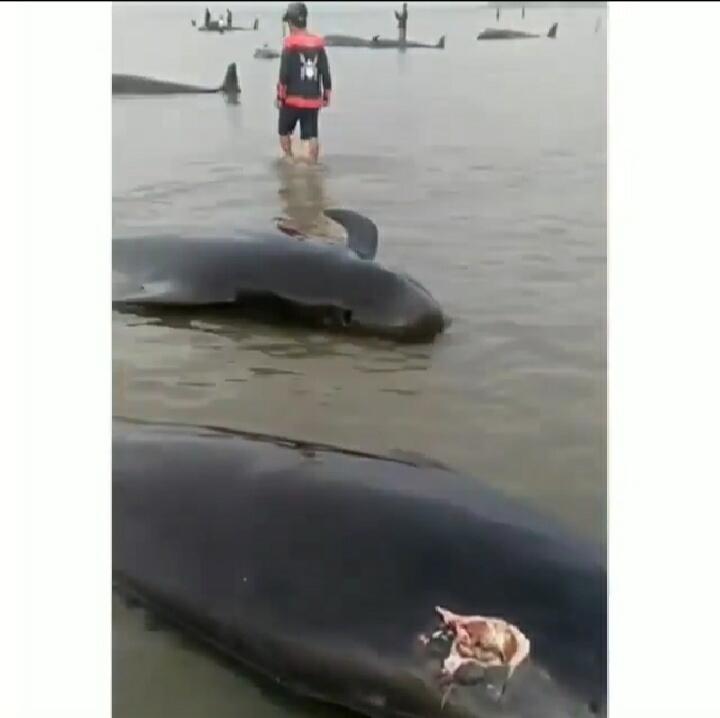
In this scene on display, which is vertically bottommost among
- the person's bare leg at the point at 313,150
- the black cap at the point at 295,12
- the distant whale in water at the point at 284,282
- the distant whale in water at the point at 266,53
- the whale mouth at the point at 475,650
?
the whale mouth at the point at 475,650

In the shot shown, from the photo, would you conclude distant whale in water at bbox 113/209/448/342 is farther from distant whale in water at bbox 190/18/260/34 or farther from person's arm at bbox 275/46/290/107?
distant whale in water at bbox 190/18/260/34

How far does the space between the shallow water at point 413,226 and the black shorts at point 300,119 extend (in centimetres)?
2

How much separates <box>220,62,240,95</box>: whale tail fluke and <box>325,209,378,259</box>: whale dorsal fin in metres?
0.22

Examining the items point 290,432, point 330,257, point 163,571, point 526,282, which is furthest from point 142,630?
point 526,282

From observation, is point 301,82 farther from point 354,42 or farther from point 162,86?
point 162,86

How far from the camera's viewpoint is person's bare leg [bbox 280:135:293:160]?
4.89 ft

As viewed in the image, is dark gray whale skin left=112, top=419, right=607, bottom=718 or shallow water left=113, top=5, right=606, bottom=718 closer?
dark gray whale skin left=112, top=419, right=607, bottom=718

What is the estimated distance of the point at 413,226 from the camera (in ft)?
4.82

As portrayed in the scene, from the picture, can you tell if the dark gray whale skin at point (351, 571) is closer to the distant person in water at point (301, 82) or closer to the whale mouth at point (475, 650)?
the whale mouth at point (475, 650)

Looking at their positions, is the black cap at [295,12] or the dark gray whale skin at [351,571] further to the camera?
the black cap at [295,12]

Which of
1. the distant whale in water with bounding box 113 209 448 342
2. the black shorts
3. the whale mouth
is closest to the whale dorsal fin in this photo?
the distant whale in water with bounding box 113 209 448 342

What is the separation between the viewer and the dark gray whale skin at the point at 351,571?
3.92ft

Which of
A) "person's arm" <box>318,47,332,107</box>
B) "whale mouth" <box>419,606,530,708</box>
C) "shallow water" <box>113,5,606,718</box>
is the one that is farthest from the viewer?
"person's arm" <box>318,47,332,107</box>

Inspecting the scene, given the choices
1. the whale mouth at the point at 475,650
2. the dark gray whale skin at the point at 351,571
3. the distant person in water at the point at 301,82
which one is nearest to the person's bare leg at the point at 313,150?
the distant person in water at the point at 301,82
